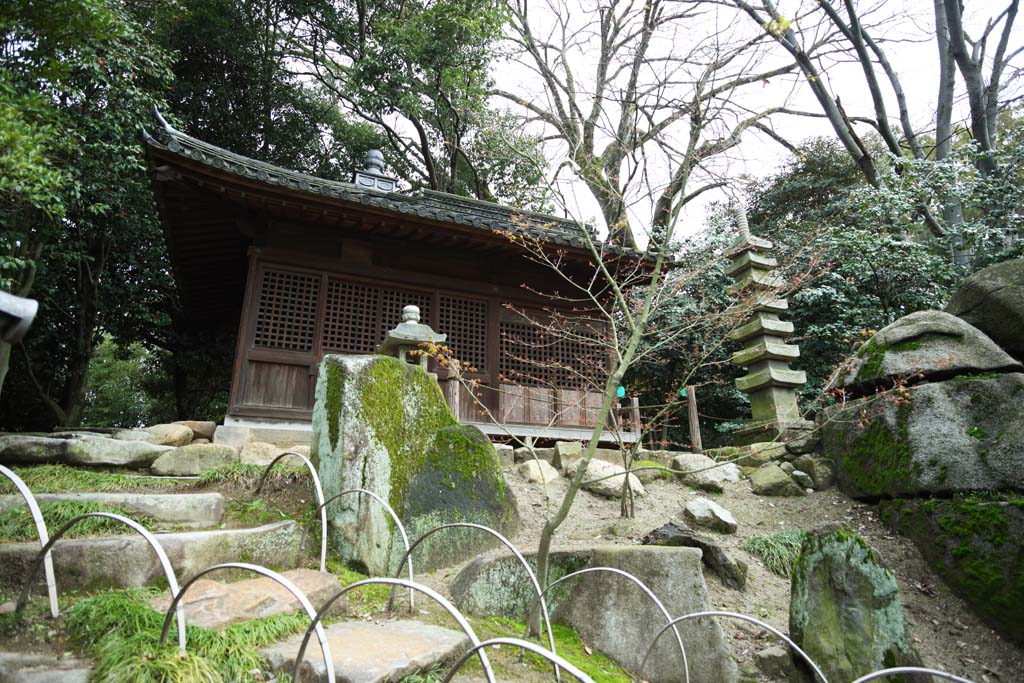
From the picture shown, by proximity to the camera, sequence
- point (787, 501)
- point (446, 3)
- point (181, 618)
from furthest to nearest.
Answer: point (446, 3) < point (787, 501) < point (181, 618)

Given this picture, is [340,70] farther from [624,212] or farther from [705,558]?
[705,558]

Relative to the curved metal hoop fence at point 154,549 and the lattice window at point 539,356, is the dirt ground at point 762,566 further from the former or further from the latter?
the lattice window at point 539,356

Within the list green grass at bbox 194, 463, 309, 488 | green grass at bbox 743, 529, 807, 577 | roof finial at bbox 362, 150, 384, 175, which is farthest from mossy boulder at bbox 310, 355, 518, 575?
roof finial at bbox 362, 150, 384, 175

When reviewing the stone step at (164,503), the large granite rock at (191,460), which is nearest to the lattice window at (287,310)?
the large granite rock at (191,460)

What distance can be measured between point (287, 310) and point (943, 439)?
25.7 ft

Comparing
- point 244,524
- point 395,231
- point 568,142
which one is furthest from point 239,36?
point 244,524

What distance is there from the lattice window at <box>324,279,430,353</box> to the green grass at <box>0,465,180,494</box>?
368cm

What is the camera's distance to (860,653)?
3613 millimetres

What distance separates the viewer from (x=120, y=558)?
332 centimetres

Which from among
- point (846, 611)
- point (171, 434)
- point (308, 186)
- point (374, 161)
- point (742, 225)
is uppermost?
point (374, 161)

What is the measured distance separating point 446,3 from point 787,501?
43.5 feet

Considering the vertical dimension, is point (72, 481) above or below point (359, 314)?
below

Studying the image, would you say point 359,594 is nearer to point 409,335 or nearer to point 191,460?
point 409,335

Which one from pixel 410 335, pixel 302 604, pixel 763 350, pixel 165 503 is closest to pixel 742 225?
pixel 763 350
